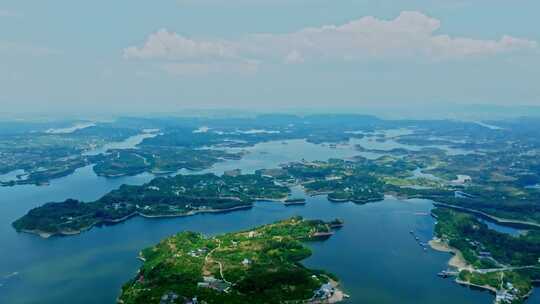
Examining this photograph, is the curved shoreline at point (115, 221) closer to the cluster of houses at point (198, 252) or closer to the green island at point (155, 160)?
the cluster of houses at point (198, 252)

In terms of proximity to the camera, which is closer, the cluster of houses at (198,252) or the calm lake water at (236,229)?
the calm lake water at (236,229)

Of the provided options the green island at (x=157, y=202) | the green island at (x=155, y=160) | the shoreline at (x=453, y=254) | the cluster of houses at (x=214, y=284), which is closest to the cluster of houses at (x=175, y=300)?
the cluster of houses at (x=214, y=284)

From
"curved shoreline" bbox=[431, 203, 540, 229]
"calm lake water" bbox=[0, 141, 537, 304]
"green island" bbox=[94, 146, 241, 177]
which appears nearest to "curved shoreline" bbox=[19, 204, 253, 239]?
"calm lake water" bbox=[0, 141, 537, 304]

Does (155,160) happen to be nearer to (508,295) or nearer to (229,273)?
(229,273)

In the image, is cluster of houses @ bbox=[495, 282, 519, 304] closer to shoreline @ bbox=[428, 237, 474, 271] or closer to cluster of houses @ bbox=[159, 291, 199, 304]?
shoreline @ bbox=[428, 237, 474, 271]

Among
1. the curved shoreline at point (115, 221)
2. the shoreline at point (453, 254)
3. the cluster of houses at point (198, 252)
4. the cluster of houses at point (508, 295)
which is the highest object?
the cluster of houses at point (198, 252)

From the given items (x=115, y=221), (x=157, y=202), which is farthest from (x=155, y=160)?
(x=115, y=221)

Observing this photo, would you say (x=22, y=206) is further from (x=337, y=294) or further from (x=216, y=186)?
(x=337, y=294)
